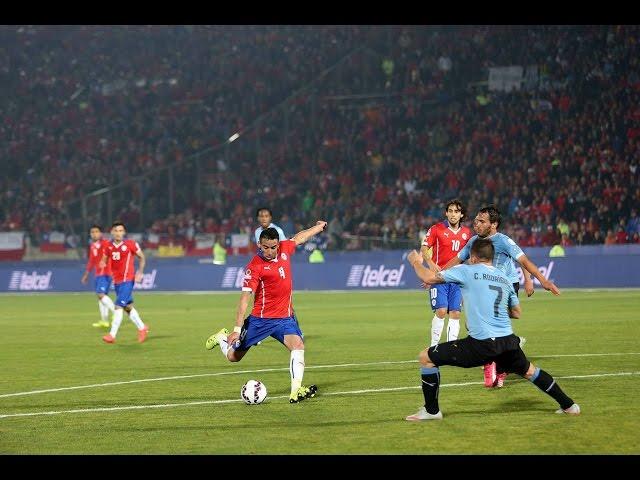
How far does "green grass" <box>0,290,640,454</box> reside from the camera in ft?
31.8

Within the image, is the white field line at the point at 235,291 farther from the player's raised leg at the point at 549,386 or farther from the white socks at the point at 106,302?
the player's raised leg at the point at 549,386

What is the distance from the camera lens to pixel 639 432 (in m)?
9.79

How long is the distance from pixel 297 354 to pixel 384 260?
26765 millimetres

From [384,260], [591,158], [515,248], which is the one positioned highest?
[515,248]

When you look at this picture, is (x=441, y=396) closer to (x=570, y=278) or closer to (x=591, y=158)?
(x=570, y=278)

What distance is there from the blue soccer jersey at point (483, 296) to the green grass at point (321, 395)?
910 mm

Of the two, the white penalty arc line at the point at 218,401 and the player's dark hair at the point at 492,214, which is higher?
the player's dark hair at the point at 492,214

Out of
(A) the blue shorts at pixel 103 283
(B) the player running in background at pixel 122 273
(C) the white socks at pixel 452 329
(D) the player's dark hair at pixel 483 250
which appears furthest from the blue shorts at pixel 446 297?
(A) the blue shorts at pixel 103 283

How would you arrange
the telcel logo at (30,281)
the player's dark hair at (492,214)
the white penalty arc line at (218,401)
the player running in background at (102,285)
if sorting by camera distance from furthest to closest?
the telcel logo at (30,281) → the player running in background at (102,285) → the player's dark hair at (492,214) → the white penalty arc line at (218,401)

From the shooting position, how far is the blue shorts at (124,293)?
21703 mm

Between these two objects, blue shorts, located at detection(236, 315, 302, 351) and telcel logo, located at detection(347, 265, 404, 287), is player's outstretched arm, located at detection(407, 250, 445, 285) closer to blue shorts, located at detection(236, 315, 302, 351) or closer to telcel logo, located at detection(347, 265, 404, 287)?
blue shorts, located at detection(236, 315, 302, 351)

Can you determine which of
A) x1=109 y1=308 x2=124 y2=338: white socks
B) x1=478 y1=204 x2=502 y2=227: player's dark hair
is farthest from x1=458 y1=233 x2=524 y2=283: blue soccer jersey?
x1=109 y1=308 x2=124 y2=338: white socks

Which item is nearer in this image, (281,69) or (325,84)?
(325,84)
